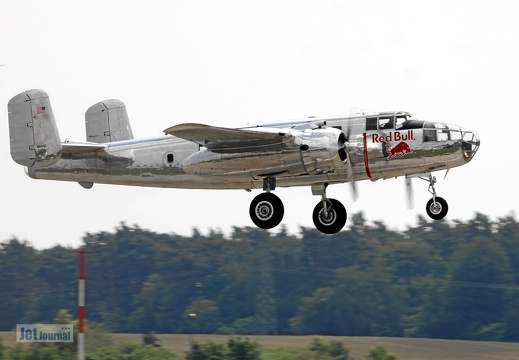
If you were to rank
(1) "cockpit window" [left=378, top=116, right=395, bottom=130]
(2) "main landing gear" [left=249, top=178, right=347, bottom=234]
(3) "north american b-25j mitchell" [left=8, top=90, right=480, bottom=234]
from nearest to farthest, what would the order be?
(3) "north american b-25j mitchell" [left=8, top=90, right=480, bottom=234] < (2) "main landing gear" [left=249, top=178, right=347, bottom=234] < (1) "cockpit window" [left=378, top=116, right=395, bottom=130]

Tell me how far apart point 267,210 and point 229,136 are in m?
1.93

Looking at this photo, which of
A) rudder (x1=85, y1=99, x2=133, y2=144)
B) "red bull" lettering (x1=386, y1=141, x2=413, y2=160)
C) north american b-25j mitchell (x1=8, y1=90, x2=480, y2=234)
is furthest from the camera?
rudder (x1=85, y1=99, x2=133, y2=144)

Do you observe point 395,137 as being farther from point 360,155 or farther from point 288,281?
point 288,281

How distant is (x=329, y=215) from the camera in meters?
23.7

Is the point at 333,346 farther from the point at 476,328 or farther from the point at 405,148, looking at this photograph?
the point at 405,148

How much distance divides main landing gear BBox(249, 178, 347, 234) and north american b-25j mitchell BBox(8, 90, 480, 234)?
0.02 metres

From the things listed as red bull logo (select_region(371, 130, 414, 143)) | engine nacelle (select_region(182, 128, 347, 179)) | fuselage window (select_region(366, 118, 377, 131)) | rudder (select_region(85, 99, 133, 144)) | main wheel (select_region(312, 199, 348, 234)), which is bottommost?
main wheel (select_region(312, 199, 348, 234))

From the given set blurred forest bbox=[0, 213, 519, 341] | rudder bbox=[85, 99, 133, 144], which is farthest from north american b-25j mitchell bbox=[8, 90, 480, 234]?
blurred forest bbox=[0, 213, 519, 341]

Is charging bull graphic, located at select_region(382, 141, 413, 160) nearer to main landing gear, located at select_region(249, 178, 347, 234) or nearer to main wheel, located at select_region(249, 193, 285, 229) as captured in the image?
main landing gear, located at select_region(249, 178, 347, 234)

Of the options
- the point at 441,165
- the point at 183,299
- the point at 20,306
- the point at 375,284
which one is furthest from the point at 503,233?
the point at 441,165

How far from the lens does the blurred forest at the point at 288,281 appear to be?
76625mm

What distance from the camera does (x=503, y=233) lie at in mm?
91062

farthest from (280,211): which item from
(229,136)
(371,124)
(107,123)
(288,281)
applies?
(288,281)

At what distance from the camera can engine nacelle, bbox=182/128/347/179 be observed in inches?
882
